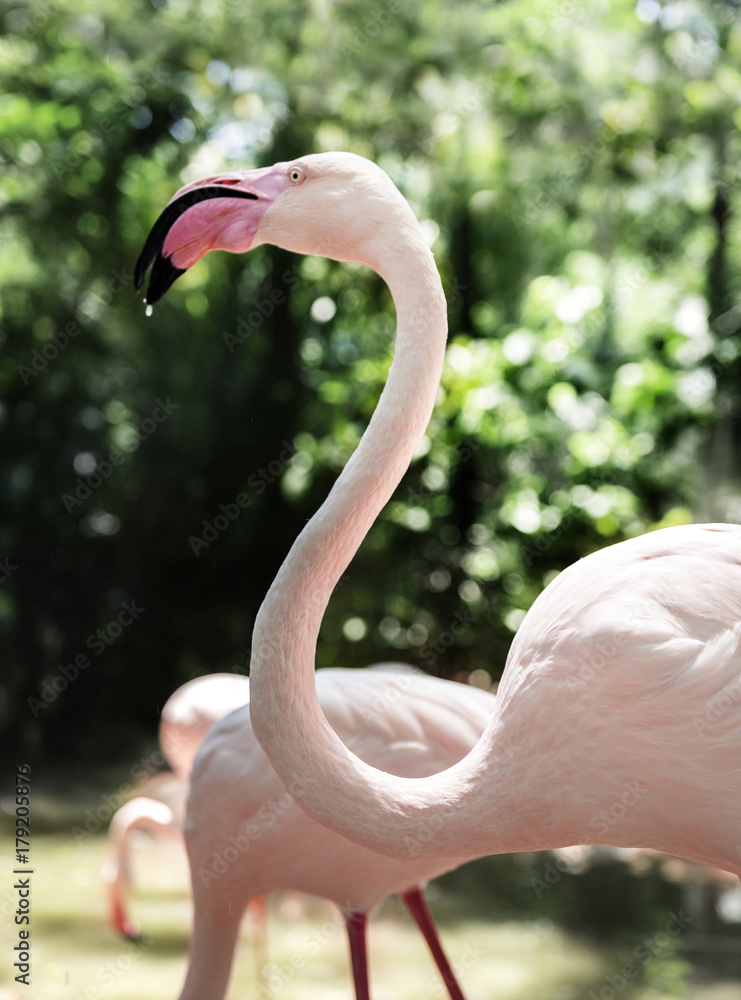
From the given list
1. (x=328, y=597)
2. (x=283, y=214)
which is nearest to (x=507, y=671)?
(x=328, y=597)

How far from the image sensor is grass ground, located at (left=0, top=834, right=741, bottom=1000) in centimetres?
285

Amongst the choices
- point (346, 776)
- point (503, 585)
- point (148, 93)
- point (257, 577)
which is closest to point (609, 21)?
point (148, 93)

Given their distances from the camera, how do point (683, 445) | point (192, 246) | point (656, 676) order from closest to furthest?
point (656, 676) < point (192, 246) < point (683, 445)

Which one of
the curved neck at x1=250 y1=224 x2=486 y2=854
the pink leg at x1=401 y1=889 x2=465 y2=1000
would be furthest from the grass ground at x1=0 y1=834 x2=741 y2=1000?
the curved neck at x1=250 y1=224 x2=486 y2=854

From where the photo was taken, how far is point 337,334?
5324mm

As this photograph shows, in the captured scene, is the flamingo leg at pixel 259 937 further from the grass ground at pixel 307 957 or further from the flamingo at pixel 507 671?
the flamingo at pixel 507 671

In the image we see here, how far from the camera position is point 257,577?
5656 mm

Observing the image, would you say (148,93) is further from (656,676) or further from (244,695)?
(656,676)

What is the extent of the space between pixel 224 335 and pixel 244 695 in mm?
3324

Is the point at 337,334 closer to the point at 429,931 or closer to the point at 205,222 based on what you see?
the point at 429,931

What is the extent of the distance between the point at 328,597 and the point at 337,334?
4127mm

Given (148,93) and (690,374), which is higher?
(148,93)

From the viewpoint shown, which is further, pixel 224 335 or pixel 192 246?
pixel 224 335

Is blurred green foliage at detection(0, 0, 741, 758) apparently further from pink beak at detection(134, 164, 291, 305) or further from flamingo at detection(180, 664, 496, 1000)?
pink beak at detection(134, 164, 291, 305)
